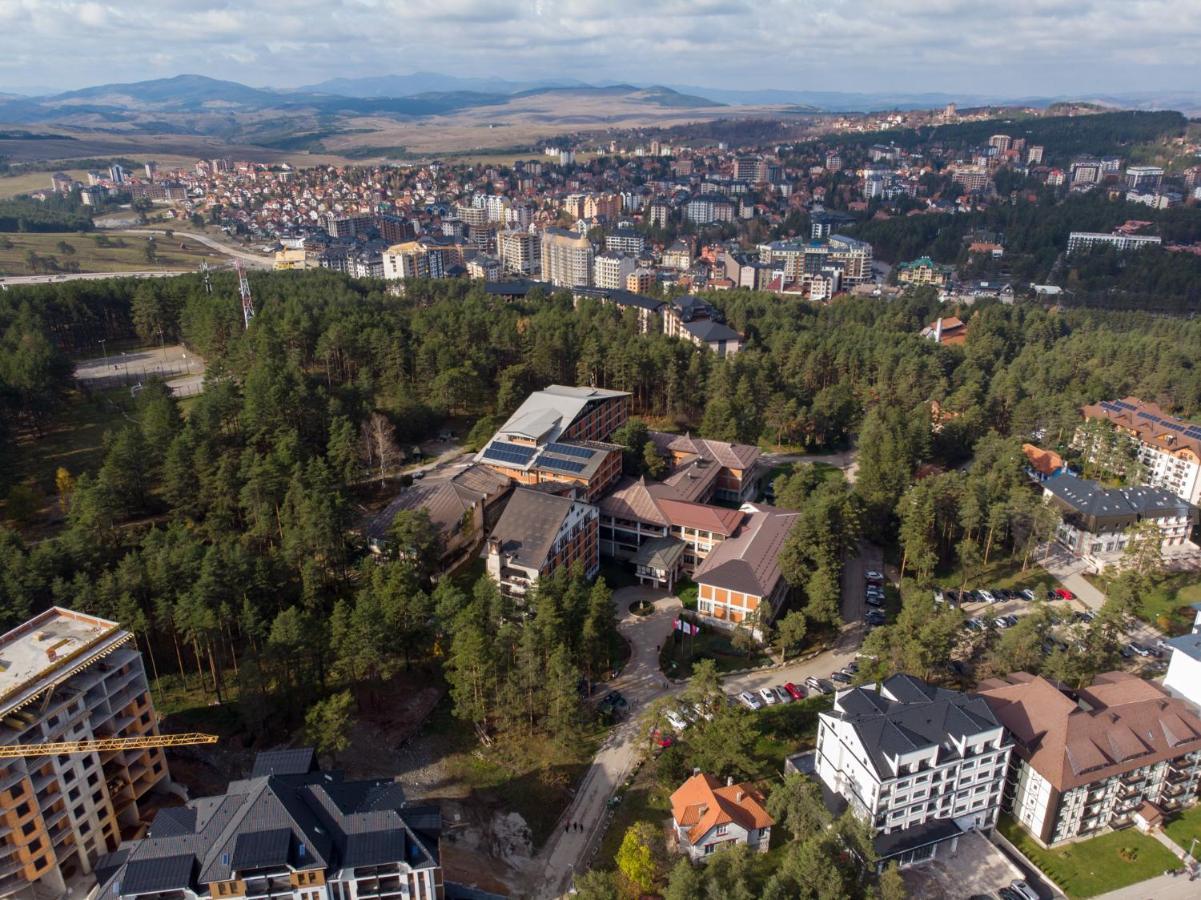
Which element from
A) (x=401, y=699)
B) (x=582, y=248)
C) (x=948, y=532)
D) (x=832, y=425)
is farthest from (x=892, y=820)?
(x=582, y=248)

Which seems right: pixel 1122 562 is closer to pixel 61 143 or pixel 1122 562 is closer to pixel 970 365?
pixel 970 365

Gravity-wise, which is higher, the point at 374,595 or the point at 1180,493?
the point at 374,595

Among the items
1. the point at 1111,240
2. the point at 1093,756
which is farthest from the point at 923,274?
the point at 1093,756

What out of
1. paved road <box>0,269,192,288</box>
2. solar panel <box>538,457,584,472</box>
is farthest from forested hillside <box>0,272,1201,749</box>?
paved road <box>0,269,192,288</box>

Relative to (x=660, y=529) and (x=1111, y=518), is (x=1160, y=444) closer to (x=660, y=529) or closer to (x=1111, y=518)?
(x=1111, y=518)

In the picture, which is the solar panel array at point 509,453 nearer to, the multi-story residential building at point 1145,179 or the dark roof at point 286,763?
the dark roof at point 286,763

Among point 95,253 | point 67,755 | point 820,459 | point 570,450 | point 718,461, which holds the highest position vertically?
point 95,253
